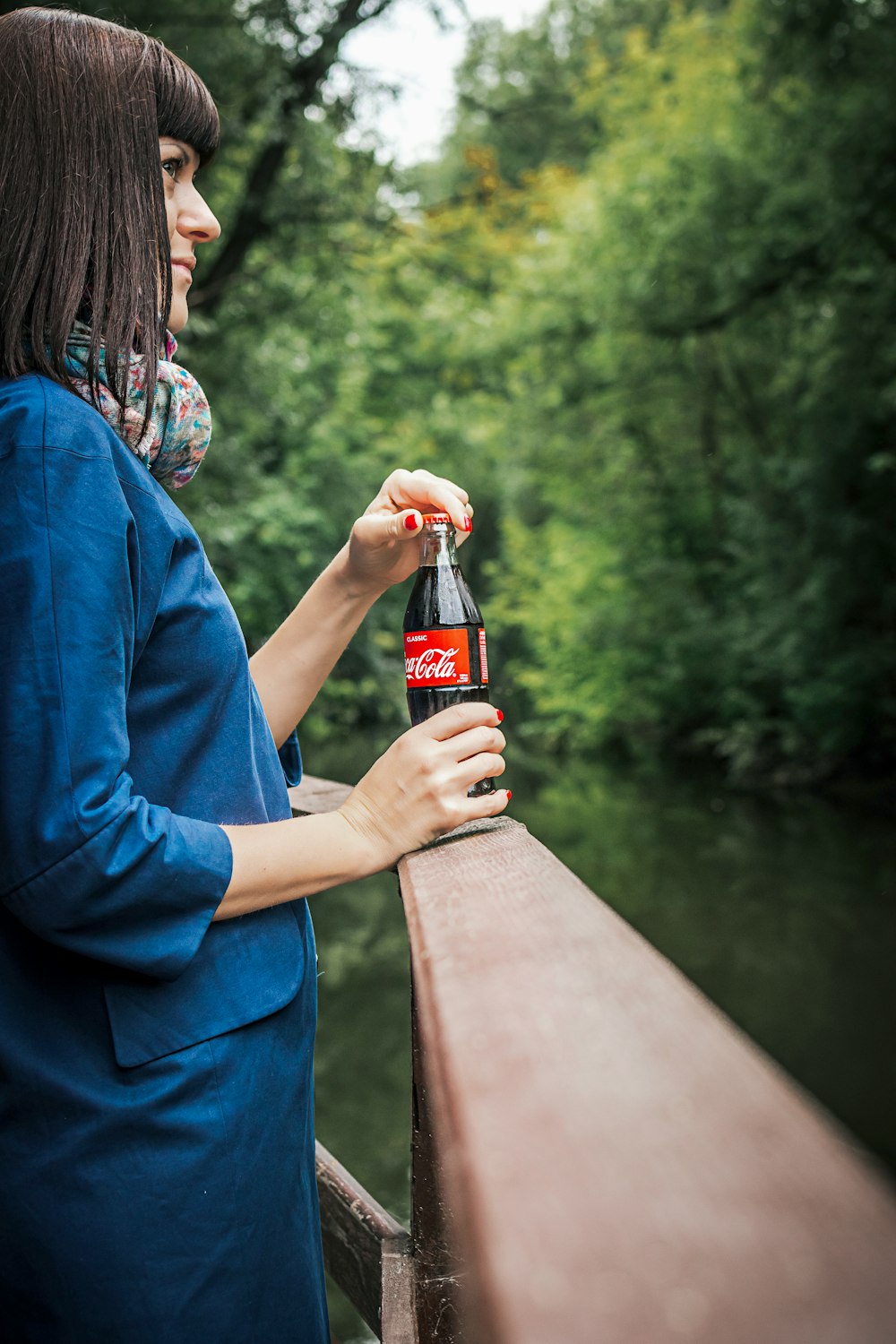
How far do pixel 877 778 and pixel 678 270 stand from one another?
6.79 meters

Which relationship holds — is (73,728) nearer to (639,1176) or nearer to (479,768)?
(479,768)

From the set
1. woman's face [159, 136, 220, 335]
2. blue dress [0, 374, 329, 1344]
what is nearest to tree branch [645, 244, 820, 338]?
woman's face [159, 136, 220, 335]

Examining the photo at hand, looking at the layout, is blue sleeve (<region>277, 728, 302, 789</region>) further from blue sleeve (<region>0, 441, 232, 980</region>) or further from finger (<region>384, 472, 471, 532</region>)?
blue sleeve (<region>0, 441, 232, 980</region>)

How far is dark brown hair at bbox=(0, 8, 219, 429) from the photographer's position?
3.51ft

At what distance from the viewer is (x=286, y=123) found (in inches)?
300

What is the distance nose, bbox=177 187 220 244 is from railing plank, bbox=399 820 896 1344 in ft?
3.07

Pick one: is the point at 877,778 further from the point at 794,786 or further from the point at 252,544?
the point at 252,544

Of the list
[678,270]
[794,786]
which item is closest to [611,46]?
[678,270]

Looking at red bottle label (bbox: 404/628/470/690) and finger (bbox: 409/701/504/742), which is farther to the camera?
red bottle label (bbox: 404/628/470/690)

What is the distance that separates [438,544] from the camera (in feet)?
4.94

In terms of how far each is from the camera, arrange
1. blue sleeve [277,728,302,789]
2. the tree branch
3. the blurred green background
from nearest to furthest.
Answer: blue sleeve [277,728,302,789] → the blurred green background → the tree branch

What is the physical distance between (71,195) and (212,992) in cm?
79

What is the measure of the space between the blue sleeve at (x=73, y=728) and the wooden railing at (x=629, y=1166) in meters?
0.33

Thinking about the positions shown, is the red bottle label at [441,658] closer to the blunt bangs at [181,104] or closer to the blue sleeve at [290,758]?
the blue sleeve at [290,758]
